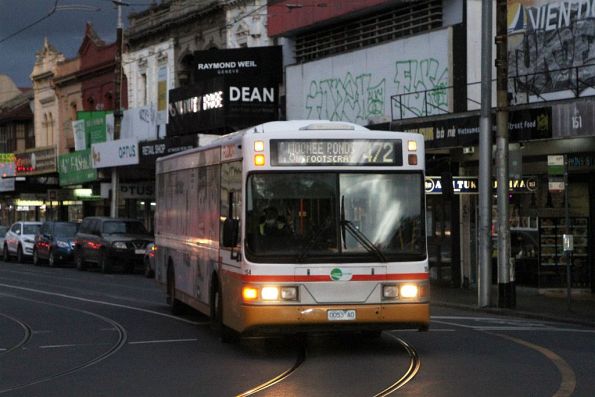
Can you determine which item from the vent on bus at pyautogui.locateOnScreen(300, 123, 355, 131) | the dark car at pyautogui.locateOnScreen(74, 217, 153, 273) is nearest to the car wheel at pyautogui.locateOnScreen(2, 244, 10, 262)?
the dark car at pyautogui.locateOnScreen(74, 217, 153, 273)

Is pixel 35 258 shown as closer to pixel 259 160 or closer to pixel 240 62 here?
pixel 240 62

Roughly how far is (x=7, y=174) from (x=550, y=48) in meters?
40.1

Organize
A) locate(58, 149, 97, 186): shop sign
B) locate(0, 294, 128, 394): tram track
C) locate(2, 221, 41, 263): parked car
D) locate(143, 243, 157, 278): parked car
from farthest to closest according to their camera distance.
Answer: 1. locate(58, 149, 97, 186): shop sign
2. locate(2, 221, 41, 263): parked car
3. locate(143, 243, 157, 278): parked car
4. locate(0, 294, 128, 394): tram track

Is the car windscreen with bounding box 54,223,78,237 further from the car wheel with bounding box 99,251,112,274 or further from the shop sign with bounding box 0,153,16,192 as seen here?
the shop sign with bounding box 0,153,16,192

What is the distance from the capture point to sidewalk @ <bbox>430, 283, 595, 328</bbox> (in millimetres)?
20062

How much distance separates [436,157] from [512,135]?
5.57m

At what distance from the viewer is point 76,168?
50.6m

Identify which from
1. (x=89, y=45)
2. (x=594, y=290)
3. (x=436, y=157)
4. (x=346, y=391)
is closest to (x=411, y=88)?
(x=436, y=157)

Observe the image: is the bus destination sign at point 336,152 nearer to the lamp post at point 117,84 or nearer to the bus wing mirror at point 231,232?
the bus wing mirror at point 231,232

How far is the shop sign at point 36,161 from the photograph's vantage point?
55.2m

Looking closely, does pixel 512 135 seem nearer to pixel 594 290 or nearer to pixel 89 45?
pixel 594 290

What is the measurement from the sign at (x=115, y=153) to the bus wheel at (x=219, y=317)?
26375 millimetres

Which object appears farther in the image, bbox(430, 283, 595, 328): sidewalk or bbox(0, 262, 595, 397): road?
bbox(430, 283, 595, 328): sidewalk

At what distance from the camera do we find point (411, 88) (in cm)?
3047
